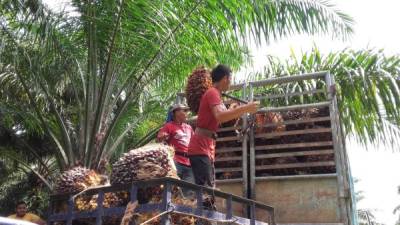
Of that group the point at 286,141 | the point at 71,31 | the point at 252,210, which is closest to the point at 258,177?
the point at 286,141

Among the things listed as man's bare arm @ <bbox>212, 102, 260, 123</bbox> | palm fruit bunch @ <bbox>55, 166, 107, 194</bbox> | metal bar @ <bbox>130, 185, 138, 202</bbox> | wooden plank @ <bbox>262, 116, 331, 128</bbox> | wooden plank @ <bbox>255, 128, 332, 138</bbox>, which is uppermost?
wooden plank @ <bbox>262, 116, 331, 128</bbox>

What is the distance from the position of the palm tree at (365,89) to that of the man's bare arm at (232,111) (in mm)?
2612

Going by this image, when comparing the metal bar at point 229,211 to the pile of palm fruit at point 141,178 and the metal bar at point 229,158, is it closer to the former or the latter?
the pile of palm fruit at point 141,178

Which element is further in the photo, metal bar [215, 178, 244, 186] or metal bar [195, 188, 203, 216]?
metal bar [215, 178, 244, 186]

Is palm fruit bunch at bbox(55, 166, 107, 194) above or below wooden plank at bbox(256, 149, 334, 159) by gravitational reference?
below

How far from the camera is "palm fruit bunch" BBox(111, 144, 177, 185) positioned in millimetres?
2707

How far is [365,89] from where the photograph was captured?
19.6ft

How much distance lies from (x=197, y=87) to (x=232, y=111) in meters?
1.15

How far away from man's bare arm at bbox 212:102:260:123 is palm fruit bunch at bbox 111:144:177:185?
51 cm

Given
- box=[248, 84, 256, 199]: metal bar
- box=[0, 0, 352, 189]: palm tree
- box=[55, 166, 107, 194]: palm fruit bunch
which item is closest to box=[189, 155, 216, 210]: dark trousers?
box=[248, 84, 256, 199]: metal bar

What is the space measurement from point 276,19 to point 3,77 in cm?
479

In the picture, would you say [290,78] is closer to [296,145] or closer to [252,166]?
[296,145]

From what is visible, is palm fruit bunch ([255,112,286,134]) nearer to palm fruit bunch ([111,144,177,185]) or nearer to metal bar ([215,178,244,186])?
metal bar ([215,178,244,186])

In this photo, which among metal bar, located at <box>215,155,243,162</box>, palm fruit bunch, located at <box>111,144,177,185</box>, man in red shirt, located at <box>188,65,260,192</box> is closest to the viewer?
palm fruit bunch, located at <box>111,144,177,185</box>
